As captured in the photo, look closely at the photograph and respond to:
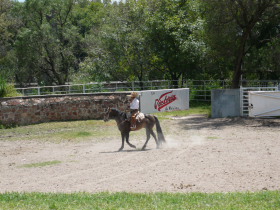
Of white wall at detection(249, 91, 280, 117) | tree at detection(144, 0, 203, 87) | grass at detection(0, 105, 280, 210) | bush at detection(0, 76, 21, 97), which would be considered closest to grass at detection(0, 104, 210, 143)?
bush at detection(0, 76, 21, 97)

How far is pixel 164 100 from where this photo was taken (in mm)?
26922

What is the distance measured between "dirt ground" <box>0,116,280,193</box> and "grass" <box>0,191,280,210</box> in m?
0.96

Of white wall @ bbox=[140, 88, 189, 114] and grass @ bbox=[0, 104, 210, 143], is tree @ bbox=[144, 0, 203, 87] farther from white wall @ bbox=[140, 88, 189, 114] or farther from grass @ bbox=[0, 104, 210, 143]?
grass @ bbox=[0, 104, 210, 143]

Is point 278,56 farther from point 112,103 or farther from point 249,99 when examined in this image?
point 112,103

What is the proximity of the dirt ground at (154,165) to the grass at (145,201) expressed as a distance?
0.96 m

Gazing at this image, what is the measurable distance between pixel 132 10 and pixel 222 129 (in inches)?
751

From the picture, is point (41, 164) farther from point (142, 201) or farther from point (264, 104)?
point (264, 104)

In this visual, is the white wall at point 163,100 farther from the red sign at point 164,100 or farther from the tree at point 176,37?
the tree at point 176,37

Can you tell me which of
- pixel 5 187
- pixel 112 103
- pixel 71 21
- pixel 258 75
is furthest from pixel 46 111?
pixel 71 21

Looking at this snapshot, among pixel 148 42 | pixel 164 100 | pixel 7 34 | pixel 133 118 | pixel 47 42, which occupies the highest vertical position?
pixel 7 34

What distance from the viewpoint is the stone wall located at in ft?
75.8

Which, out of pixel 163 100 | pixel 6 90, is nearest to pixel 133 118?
pixel 163 100

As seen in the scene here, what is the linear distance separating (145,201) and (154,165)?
13.0 feet

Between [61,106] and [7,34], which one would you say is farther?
[7,34]
